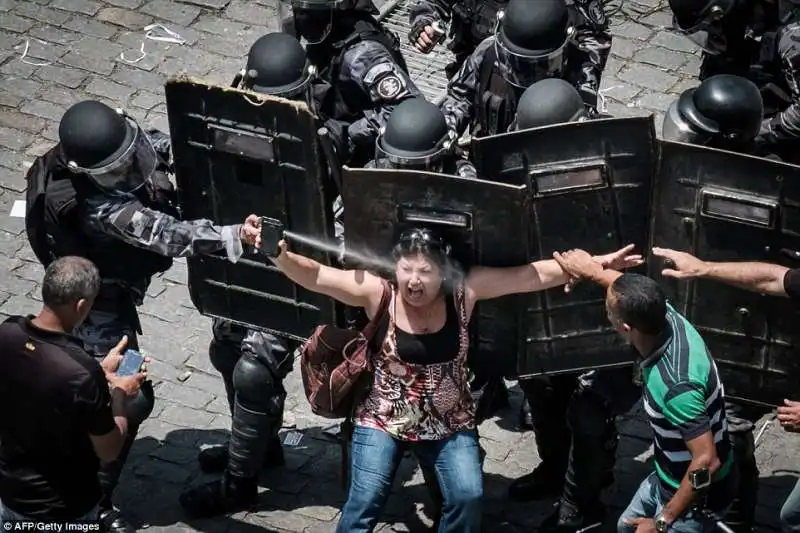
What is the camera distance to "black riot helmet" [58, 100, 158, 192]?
6.29 metres

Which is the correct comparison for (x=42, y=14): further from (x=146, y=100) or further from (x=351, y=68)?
(x=351, y=68)

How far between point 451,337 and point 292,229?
2.97ft

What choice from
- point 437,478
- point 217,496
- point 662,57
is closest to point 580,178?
point 437,478

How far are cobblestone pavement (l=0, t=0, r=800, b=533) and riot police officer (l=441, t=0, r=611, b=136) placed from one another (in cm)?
161

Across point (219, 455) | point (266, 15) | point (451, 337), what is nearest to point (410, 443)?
point (451, 337)

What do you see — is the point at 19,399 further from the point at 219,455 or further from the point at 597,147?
the point at 597,147

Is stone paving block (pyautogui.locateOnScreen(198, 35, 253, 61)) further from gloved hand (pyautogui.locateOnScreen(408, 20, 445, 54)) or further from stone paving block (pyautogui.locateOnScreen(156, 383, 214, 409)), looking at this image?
stone paving block (pyautogui.locateOnScreen(156, 383, 214, 409))

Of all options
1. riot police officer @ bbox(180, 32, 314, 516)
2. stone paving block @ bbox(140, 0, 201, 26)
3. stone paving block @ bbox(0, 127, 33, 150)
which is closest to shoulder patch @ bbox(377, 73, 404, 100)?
riot police officer @ bbox(180, 32, 314, 516)

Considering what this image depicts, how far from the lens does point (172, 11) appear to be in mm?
10875

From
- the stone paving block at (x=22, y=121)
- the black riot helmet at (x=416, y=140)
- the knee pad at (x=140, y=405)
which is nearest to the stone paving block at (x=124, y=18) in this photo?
the stone paving block at (x=22, y=121)

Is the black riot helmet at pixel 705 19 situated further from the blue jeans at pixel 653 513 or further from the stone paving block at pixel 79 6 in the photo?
the stone paving block at pixel 79 6

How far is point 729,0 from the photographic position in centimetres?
764

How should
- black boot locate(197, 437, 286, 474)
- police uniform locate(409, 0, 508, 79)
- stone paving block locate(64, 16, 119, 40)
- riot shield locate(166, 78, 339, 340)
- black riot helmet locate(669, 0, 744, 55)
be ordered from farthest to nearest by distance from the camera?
stone paving block locate(64, 16, 119, 40), police uniform locate(409, 0, 508, 79), black riot helmet locate(669, 0, 744, 55), black boot locate(197, 437, 286, 474), riot shield locate(166, 78, 339, 340)

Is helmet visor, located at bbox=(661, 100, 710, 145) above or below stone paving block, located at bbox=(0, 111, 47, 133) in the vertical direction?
above
